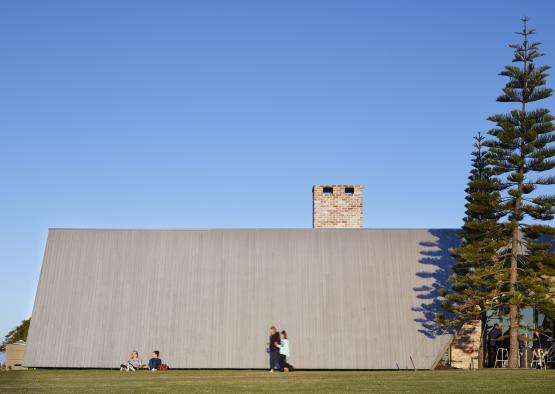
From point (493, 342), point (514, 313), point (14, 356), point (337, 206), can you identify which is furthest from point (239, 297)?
point (514, 313)

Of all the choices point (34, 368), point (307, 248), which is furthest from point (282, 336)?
point (34, 368)

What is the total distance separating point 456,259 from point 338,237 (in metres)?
3.80

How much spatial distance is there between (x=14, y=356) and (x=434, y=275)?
44.4 ft

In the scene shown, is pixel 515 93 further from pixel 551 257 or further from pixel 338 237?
pixel 338 237

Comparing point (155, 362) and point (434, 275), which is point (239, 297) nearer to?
point (155, 362)

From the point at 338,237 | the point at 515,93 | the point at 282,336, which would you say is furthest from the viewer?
the point at 338,237

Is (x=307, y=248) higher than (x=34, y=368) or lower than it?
higher

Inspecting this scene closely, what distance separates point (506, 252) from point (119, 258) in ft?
39.5

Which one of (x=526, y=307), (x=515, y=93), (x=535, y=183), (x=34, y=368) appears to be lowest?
(x=34, y=368)

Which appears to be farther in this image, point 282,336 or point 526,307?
point 526,307

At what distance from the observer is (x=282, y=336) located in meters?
23.8

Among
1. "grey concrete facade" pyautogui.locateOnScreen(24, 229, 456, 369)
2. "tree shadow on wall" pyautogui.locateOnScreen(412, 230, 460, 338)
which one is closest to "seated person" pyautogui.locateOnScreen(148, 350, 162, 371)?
"grey concrete facade" pyautogui.locateOnScreen(24, 229, 456, 369)

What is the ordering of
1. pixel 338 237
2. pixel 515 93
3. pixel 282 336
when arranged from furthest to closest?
pixel 338 237 → pixel 515 93 → pixel 282 336

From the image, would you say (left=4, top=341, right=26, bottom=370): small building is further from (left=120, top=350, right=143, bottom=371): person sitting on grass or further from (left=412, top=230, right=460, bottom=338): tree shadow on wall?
(left=412, top=230, right=460, bottom=338): tree shadow on wall
